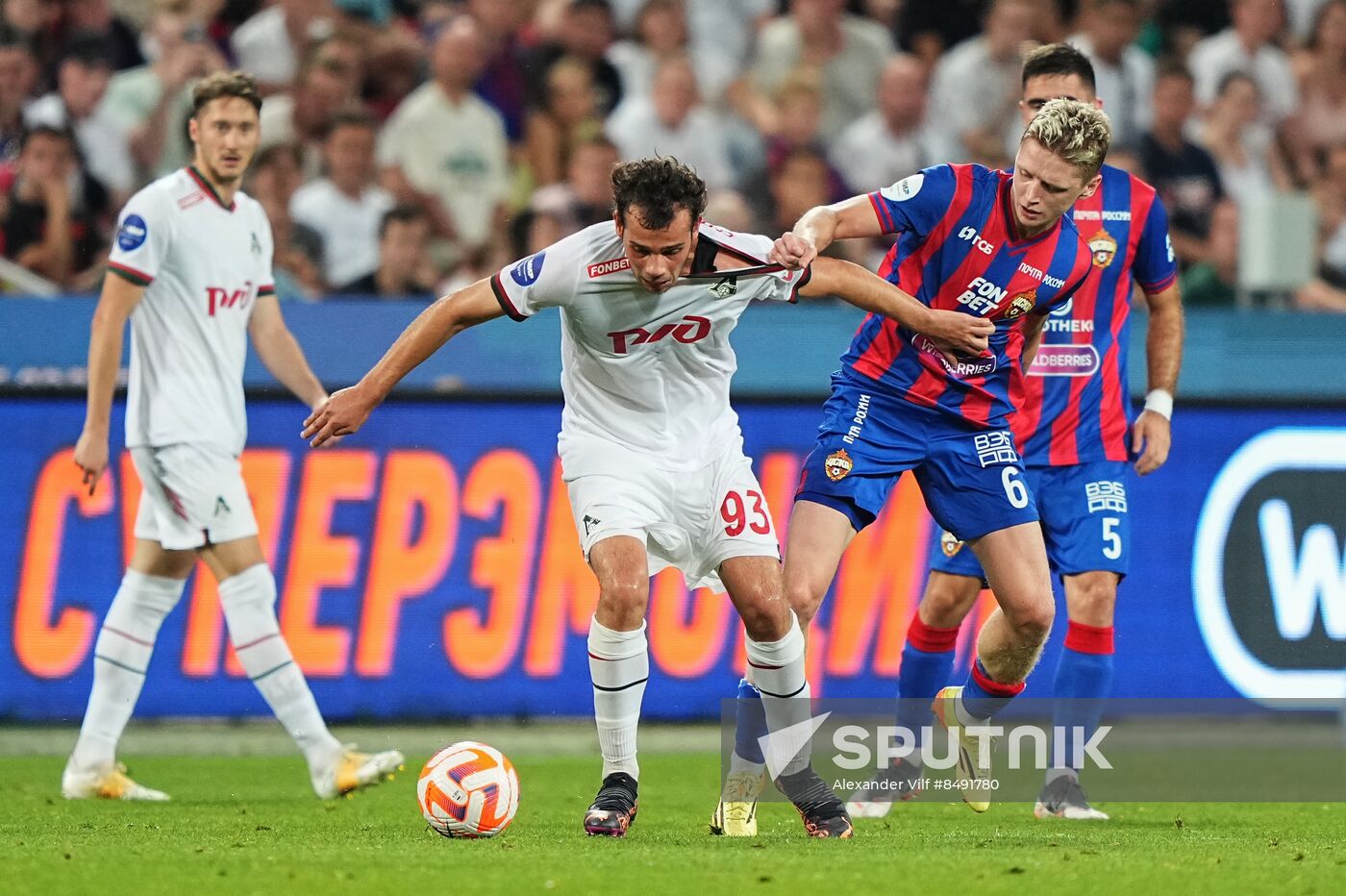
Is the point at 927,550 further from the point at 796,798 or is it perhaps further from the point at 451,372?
the point at 796,798

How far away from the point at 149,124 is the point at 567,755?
5.24 meters

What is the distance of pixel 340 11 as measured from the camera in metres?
13.0

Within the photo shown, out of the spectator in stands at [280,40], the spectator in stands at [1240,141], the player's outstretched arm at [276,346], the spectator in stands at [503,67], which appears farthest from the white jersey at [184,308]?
the spectator in stands at [1240,141]

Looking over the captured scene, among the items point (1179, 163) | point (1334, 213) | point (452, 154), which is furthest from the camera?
point (1334, 213)

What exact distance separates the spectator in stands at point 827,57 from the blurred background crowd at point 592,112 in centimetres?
2

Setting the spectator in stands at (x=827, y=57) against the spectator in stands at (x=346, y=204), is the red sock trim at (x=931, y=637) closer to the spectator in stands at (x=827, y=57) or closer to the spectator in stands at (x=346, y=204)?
the spectator in stands at (x=346, y=204)

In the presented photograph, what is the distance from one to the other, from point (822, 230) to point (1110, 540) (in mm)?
1810

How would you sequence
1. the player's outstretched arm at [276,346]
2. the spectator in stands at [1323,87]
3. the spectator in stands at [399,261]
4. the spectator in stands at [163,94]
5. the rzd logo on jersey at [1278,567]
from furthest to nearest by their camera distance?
the spectator in stands at [1323,87], the spectator in stands at [163,94], the spectator in stands at [399,261], the rzd logo on jersey at [1278,567], the player's outstretched arm at [276,346]

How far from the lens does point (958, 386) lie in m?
6.74

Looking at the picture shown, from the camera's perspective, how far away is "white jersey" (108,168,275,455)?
7.60m

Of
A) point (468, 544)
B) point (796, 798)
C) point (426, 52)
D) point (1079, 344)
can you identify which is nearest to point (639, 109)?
point (426, 52)

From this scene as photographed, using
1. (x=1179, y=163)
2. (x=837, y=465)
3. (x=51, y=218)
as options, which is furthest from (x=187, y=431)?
(x=1179, y=163)

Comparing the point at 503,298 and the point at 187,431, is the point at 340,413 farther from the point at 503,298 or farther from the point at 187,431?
the point at 187,431

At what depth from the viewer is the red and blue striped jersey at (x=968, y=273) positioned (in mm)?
6656
